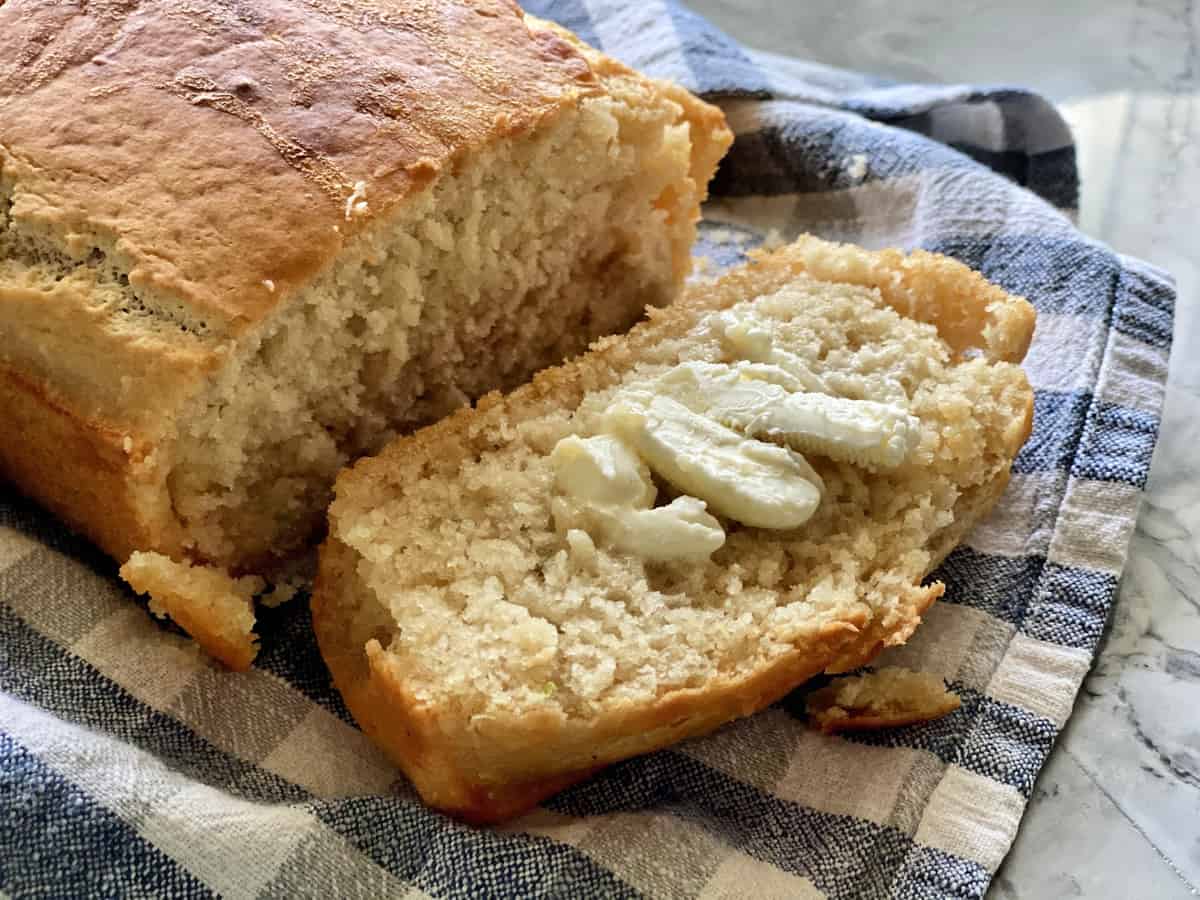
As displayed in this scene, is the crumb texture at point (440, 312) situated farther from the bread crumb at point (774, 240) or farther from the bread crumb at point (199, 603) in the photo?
the bread crumb at point (774, 240)

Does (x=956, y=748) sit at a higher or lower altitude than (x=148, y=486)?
lower

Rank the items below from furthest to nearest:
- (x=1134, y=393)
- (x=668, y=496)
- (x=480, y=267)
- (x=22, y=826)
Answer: (x=1134, y=393) → (x=480, y=267) → (x=668, y=496) → (x=22, y=826)

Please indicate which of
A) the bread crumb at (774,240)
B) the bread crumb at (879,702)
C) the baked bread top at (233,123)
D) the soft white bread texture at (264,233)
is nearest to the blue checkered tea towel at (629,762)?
the bread crumb at (879,702)

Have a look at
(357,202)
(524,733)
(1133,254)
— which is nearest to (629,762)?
(524,733)

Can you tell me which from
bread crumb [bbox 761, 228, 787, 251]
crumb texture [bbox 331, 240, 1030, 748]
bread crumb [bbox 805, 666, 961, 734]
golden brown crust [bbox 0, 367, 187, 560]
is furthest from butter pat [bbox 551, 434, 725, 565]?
bread crumb [bbox 761, 228, 787, 251]

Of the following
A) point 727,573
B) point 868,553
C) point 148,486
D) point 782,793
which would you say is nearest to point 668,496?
point 727,573

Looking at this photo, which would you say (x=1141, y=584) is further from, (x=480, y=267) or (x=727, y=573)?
(x=480, y=267)

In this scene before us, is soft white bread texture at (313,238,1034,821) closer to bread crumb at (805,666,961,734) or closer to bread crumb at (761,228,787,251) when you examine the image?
bread crumb at (805,666,961,734)
